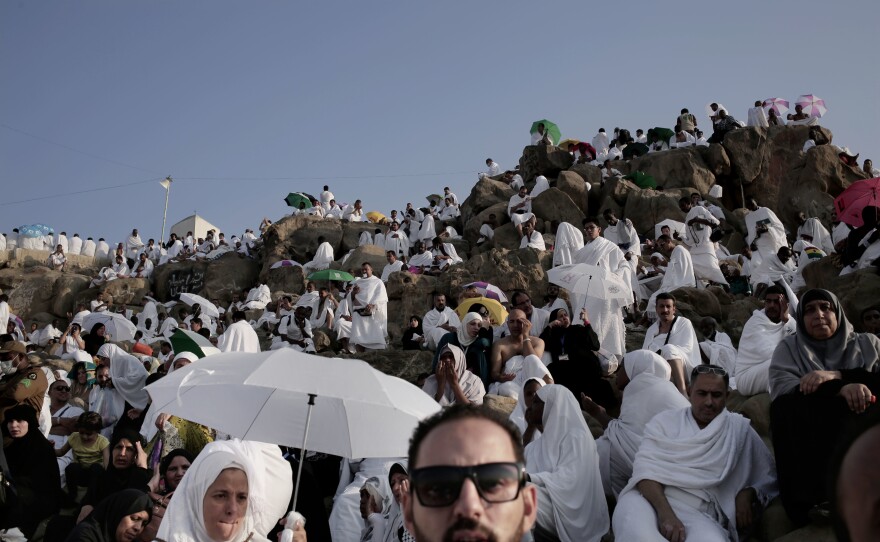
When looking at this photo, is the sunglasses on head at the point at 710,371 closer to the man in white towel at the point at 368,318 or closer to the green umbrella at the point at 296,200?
the man in white towel at the point at 368,318

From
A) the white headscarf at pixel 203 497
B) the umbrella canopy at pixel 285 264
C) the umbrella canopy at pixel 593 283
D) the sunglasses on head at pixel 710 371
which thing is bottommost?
the white headscarf at pixel 203 497

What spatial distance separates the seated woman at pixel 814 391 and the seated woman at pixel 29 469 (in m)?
5.50

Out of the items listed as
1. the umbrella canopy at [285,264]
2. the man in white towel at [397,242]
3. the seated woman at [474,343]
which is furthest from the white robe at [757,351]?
the umbrella canopy at [285,264]

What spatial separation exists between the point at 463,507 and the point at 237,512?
236 centimetres

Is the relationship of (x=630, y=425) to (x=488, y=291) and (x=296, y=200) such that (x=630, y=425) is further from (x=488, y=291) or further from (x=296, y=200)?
(x=296, y=200)

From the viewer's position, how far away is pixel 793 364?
16.1ft

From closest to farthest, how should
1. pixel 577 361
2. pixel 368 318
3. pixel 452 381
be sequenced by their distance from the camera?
pixel 452 381 → pixel 577 361 → pixel 368 318

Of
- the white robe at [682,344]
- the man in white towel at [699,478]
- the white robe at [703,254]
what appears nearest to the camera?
the man in white towel at [699,478]

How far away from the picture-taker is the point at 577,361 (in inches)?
323

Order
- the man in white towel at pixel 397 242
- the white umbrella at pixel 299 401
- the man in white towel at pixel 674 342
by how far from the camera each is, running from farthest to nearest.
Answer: the man in white towel at pixel 397 242, the man in white towel at pixel 674 342, the white umbrella at pixel 299 401

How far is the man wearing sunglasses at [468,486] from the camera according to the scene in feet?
5.22

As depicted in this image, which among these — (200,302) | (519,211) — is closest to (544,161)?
(519,211)

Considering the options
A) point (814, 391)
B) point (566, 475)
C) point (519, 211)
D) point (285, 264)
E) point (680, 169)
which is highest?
point (680, 169)

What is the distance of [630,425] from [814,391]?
1.65 m
